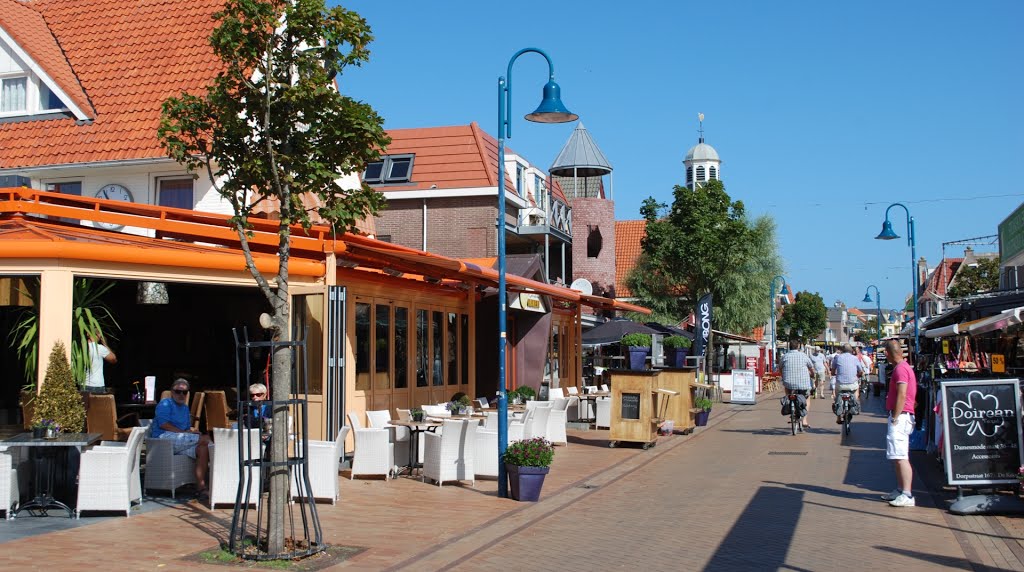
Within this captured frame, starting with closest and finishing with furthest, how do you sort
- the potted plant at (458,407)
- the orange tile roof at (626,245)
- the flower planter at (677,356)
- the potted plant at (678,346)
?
the potted plant at (458,407)
the flower planter at (677,356)
the potted plant at (678,346)
the orange tile roof at (626,245)

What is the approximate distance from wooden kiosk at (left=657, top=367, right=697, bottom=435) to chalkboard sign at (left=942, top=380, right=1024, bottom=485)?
8.09m

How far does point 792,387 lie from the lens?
20.0 m

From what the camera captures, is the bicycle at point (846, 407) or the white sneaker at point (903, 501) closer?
the white sneaker at point (903, 501)

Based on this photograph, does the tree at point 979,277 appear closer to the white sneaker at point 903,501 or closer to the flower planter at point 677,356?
the flower planter at point 677,356

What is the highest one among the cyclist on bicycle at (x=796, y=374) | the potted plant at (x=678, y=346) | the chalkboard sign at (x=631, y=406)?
the potted plant at (x=678, y=346)

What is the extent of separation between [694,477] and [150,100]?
1323 centimetres

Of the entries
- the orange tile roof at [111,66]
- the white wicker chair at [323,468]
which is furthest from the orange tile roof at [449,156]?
the white wicker chair at [323,468]

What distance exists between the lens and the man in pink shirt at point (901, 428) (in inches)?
426

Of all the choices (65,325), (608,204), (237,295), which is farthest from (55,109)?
(608,204)

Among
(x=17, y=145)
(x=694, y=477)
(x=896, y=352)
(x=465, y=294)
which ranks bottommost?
(x=694, y=477)

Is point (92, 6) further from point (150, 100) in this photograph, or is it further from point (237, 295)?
point (237, 295)

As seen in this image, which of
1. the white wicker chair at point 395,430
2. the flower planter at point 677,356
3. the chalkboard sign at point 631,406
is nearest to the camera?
the white wicker chair at point 395,430

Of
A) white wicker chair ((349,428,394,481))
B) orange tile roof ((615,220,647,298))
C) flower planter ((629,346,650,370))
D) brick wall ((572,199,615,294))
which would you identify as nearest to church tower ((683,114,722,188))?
orange tile roof ((615,220,647,298))

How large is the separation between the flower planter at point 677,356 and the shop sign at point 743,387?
2024 mm
